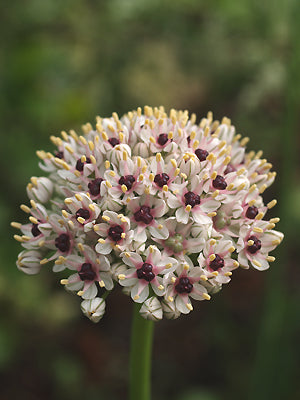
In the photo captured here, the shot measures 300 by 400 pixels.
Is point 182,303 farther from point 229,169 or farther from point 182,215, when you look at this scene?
point 229,169

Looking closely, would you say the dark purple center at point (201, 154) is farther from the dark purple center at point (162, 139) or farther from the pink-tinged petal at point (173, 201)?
the pink-tinged petal at point (173, 201)

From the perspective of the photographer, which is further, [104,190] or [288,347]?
[288,347]

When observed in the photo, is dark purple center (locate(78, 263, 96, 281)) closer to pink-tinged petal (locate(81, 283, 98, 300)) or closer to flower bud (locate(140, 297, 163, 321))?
pink-tinged petal (locate(81, 283, 98, 300))

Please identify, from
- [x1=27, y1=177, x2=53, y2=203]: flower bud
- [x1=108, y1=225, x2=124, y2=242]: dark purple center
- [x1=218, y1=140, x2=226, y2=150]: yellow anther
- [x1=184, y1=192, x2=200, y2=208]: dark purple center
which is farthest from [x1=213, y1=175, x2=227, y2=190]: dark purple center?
[x1=27, y1=177, x2=53, y2=203]: flower bud

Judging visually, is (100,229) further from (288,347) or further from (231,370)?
(231,370)
